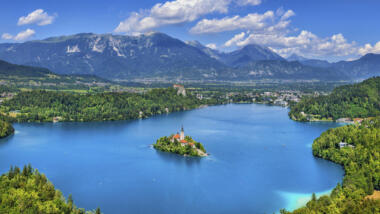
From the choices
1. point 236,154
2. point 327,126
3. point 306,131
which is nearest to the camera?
point 236,154

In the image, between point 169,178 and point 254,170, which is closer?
point 169,178

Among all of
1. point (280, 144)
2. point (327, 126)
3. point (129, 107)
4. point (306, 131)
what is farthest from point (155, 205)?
point (129, 107)

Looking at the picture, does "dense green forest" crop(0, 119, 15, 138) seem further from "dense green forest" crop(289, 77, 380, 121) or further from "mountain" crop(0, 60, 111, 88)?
"mountain" crop(0, 60, 111, 88)

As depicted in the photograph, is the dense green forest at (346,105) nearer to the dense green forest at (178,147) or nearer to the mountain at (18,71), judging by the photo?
the dense green forest at (178,147)

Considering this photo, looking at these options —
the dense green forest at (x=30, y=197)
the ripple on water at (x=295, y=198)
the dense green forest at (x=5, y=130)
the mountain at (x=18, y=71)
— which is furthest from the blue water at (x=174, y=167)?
the mountain at (x=18, y=71)

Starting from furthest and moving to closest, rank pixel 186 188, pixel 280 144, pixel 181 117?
pixel 181 117
pixel 280 144
pixel 186 188

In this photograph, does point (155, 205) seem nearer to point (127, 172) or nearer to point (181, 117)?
point (127, 172)

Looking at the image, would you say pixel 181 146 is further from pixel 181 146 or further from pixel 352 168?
pixel 352 168
